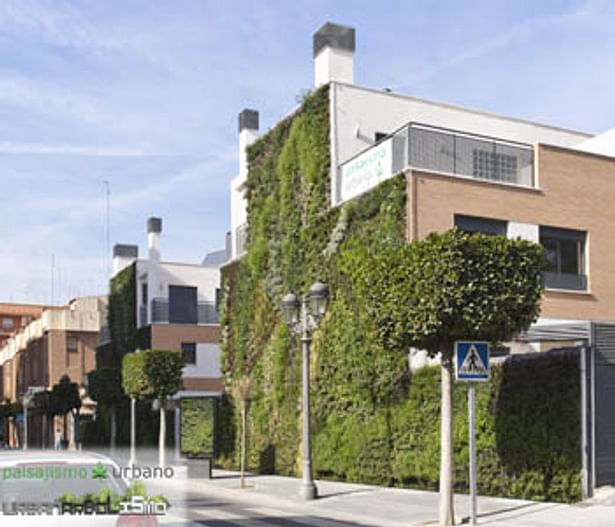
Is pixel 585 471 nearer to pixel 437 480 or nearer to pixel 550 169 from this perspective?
pixel 437 480

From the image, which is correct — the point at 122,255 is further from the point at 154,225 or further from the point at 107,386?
the point at 107,386

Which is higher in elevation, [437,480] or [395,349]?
[395,349]

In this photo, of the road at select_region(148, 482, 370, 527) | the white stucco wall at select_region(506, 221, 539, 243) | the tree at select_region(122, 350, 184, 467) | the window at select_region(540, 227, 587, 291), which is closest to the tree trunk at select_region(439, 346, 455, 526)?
the road at select_region(148, 482, 370, 527)

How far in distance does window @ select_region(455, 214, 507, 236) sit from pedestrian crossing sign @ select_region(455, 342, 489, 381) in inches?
343

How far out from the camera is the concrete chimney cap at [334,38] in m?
25.9

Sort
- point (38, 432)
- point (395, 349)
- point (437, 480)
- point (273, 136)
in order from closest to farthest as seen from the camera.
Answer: point (395, 349)
point (437, 480)
point (273, 136)
point (38, 432)

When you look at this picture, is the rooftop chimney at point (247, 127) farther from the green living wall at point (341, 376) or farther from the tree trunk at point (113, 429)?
the tree trunk at point (113, 429)

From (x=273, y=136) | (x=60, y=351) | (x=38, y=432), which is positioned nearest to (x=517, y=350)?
(x=273, y=136)

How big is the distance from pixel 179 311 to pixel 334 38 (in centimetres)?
2357

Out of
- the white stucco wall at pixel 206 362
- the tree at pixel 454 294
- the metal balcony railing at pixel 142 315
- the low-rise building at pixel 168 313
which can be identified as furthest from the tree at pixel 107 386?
the tree at pixel 454 294

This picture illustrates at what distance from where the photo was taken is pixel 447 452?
1364cm

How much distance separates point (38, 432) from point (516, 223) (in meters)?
57.4

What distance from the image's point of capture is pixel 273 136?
93.2 ft

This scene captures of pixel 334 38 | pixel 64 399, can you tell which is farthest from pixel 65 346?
pixel 334 38
